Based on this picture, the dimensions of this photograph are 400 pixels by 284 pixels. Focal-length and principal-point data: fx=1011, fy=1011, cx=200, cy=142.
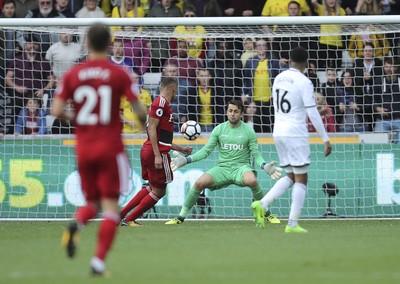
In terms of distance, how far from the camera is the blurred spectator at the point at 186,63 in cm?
1798

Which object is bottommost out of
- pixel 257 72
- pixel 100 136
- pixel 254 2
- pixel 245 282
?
pixel 245 282

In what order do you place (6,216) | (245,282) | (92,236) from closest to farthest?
(245,282) → (92,236) → (6,216)

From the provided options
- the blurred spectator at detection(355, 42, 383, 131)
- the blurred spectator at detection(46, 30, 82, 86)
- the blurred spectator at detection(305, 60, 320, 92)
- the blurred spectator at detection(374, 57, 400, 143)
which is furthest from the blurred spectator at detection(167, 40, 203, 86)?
the blurred spectator at detection(374, 57, 400, 143)

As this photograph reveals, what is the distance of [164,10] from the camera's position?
20.0m

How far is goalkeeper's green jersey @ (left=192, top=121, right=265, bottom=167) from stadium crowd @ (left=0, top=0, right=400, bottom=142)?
2.06m

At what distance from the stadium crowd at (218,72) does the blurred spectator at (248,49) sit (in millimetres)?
18

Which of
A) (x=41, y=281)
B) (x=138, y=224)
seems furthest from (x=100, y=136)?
(x=138, y=224)

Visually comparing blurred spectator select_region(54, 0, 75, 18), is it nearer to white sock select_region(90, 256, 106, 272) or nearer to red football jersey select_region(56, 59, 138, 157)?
red football jersey select_region(56, 59, 138, 157)

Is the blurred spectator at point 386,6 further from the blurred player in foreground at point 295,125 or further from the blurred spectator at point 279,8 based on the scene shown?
the blurred player in foreground at point 295,125

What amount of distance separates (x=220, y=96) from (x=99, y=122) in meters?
9.39

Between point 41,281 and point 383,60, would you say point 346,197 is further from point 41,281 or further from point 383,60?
point 41,281

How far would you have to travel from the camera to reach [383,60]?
59.0 feet

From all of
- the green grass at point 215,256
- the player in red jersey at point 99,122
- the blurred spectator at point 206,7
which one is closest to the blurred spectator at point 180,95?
the blurred spectator at point 206,7

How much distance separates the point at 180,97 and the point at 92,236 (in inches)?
227
